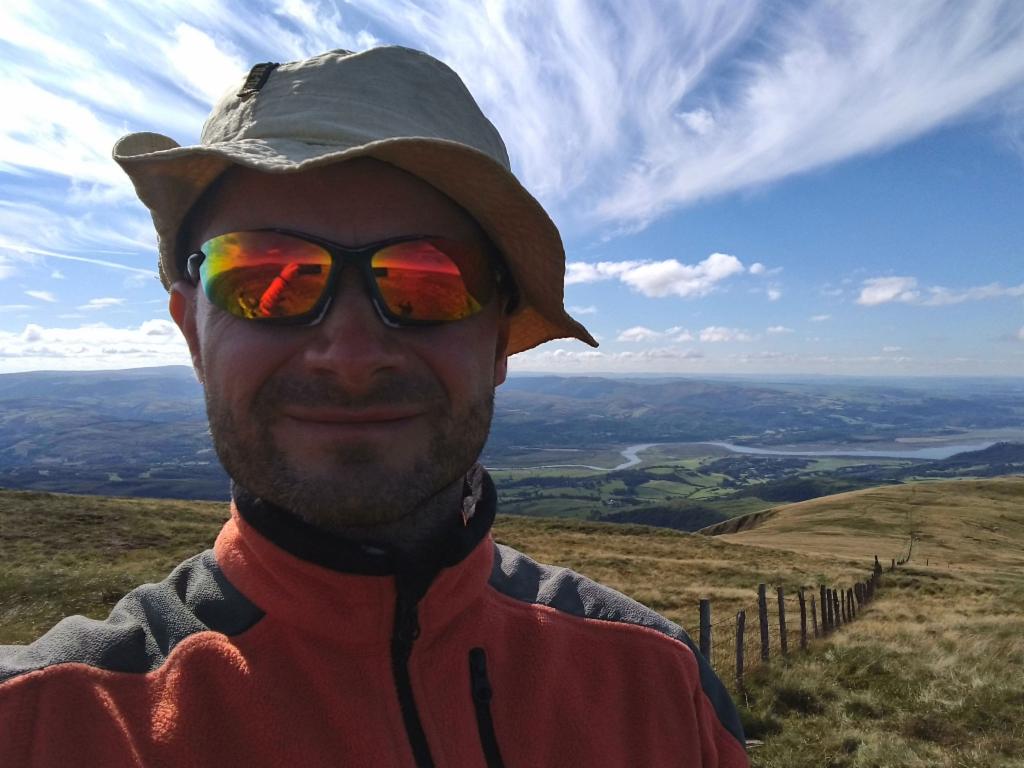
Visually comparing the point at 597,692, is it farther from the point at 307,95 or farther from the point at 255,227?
the point at 307,95

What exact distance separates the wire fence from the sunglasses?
8670 mm

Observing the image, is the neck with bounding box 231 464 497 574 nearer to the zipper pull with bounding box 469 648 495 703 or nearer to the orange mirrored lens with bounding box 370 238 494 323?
the zipper pull with bounding box 469 648 495 703

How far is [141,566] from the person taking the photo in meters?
19.6

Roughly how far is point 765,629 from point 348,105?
12647 mm

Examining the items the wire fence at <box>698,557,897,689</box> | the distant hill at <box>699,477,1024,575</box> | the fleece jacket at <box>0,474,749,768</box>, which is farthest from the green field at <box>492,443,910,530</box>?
Answer: the fleece jacket at <box>0,474,749,768</box>

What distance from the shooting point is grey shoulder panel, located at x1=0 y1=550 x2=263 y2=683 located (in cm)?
153

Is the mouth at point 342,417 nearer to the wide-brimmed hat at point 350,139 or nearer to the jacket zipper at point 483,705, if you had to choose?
the wide-brimmed hat at point 350,139

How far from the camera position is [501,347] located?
2.46 metres

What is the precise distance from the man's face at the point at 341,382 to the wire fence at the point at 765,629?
27.8 feet

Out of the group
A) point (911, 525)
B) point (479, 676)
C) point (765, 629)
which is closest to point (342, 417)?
point (479, 676)

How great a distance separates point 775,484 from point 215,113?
6956 inches

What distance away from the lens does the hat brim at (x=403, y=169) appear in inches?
67.5

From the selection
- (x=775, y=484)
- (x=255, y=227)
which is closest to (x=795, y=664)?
(x=255, y=227)

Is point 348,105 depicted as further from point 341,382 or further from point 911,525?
point 911,525
